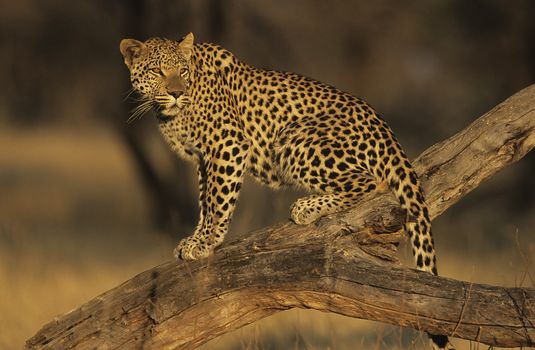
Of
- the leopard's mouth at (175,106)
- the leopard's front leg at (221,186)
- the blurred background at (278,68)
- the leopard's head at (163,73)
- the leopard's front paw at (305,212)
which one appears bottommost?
the leopard's front paw at (305,212)

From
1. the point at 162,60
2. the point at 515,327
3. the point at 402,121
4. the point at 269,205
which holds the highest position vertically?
the point at 402,121

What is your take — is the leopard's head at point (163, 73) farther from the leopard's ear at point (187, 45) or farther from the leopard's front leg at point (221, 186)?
the leopard's front leg at point (221, 186)

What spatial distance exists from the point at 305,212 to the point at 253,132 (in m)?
1.20

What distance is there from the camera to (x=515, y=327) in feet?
17.5

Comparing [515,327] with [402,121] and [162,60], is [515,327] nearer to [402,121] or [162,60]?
[162,60]

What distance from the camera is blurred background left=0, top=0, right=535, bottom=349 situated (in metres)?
12.3

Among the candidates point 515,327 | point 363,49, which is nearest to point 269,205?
point 363,49

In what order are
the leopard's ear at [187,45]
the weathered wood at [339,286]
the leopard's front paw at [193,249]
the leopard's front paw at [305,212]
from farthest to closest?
the leopard's ear at [187,45] → the leopard's front paw at [193,249] → the leopard's front paw at [305,212] → the weathered wood at [339,286]

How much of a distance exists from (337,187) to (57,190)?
546 inches

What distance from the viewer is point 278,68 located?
13.0m

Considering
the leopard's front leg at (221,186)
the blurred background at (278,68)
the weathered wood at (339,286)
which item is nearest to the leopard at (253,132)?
the leopard's front leg at (221,186)

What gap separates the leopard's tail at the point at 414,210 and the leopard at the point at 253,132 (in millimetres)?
13

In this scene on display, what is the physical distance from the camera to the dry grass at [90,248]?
29.0 ft

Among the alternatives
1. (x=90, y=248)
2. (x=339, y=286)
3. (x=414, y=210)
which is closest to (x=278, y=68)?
(x=90, y=248)
